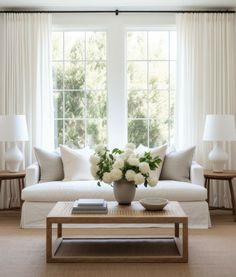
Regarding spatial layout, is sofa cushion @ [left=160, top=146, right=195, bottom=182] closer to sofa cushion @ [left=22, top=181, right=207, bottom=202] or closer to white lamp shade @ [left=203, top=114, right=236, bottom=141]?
white lamp shade @ [left=203, top=114, right=236, bottom=141]

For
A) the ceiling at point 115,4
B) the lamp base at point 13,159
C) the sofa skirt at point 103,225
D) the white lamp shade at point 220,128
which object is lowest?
the sofa skirt at point 103,225

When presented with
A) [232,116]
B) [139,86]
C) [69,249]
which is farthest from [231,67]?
[69,249]

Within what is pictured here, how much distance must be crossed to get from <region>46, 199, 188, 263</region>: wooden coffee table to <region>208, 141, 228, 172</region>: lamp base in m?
1.42

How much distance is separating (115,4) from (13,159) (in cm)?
240

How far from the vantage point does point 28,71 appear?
6.08 meters

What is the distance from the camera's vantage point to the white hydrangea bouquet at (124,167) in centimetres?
403

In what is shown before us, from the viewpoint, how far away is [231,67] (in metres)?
6.06

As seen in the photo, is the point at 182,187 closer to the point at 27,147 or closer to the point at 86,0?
the point at 27,147

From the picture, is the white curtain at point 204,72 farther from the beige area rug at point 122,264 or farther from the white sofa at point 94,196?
the beige area rug at point 122,264

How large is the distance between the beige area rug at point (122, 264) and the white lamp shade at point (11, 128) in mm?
1100

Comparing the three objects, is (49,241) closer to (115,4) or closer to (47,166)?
(47,166)

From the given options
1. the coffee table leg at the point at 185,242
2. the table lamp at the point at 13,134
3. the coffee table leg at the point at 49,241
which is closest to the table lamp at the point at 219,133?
the coffee table leg at the point at 185,242

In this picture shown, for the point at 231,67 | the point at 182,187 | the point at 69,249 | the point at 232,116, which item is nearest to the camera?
the point at 69,249

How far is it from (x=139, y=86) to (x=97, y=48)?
78 centimetres
